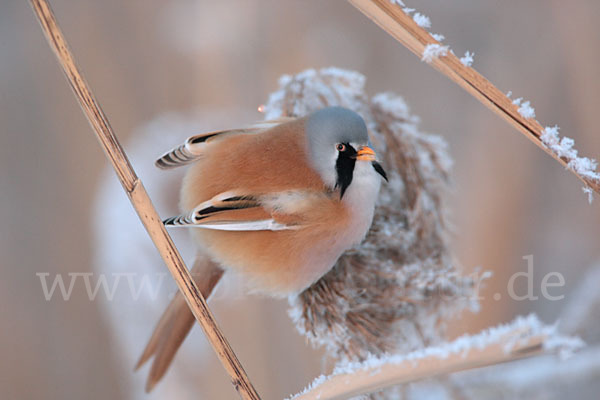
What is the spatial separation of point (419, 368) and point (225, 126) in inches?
50.3

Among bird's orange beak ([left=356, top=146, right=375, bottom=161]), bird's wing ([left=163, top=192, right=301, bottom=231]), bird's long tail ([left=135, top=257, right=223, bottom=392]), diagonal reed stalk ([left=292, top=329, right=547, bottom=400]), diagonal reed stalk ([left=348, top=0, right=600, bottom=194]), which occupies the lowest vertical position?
bird's long tail ([left=135, top=257, right=223, bottom=392])

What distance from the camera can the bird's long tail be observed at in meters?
1.40

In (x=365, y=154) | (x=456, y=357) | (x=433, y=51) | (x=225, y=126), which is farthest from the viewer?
(x=225, y=126)

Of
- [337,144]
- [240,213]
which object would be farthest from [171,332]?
[337,144]

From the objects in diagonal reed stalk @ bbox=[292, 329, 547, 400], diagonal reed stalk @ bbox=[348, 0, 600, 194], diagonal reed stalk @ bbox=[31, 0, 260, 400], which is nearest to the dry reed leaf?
diagonal reed stalk @ bbox=[292, 329, 547, 400]

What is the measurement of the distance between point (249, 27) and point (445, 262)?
4.11 feet

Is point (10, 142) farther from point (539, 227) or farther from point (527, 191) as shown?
point (539, 227)

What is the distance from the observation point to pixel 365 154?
47.7 inches

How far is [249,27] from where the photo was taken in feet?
6.77

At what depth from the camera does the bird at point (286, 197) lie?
124cm

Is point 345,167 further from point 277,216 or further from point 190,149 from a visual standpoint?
point 190,149

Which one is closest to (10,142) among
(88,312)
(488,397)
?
(88,312)

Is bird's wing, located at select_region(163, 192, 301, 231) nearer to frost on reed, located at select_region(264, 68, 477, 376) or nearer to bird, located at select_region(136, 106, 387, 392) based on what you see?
bird, located at select_region(136, 106, 387, 392)

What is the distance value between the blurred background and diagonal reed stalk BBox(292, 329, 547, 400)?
0.97 meters
